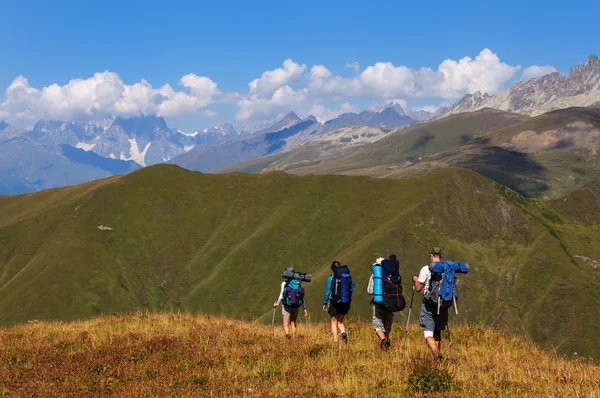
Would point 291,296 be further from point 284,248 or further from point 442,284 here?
point 284,248

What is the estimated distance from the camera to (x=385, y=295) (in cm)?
1577

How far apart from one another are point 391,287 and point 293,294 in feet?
14.1

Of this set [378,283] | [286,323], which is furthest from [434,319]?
[286,323]

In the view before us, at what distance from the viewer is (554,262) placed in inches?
6388

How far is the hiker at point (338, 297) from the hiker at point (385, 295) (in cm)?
125

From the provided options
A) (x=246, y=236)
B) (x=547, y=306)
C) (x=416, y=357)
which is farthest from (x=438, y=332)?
(x=246, y=236)

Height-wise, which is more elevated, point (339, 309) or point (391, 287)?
point (391, 287)

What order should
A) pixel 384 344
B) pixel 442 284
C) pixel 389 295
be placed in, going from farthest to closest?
pixel 389 295
pixel 384 344
pixel 442 284

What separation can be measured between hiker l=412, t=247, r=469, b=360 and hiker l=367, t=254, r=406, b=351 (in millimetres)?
1583

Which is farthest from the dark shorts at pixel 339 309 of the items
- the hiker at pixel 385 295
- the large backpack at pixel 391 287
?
the large backpack at pixel 391 287

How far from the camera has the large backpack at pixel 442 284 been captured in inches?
538

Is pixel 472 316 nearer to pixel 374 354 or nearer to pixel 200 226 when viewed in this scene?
pixel 200 226

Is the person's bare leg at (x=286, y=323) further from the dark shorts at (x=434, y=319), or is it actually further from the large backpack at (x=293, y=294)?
the dark shorts at (x=434, y=319)

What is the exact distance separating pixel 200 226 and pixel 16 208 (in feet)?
254
